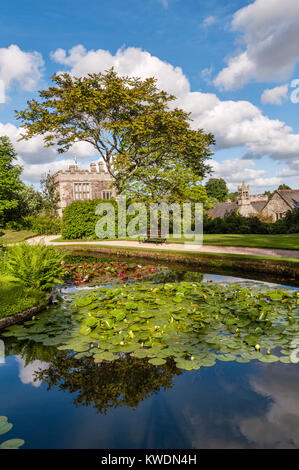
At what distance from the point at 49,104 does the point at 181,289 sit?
1452cm

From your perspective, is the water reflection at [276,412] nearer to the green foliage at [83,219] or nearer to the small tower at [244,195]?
the green foliage at [83,219]

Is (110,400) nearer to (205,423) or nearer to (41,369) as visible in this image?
(205,423)

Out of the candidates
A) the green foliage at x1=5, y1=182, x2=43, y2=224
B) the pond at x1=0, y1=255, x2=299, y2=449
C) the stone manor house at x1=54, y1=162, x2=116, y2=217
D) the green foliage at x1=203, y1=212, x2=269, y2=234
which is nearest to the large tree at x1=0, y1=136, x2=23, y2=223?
the green foliage at x1=5, y1=182, x2=43, y2=224

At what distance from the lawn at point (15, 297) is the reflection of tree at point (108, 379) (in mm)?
1832

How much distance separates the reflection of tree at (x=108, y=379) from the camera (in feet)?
9.89

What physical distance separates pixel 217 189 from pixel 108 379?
6464cm

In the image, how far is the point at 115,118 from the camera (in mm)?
17672

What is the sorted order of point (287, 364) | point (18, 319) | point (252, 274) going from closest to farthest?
1. point (287, 364)
2. point (18, 319)
3. point (252, 274)

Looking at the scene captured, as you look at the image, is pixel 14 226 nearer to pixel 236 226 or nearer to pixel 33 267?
pixel 236 226

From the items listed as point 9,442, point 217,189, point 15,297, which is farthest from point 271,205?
point 9,442

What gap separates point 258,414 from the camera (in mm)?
2752

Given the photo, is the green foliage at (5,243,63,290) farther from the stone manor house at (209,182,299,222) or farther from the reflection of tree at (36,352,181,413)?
the stone manor house at (209,182,299,222)

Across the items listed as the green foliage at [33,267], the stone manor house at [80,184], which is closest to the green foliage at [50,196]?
the stone manor house at [80,184]

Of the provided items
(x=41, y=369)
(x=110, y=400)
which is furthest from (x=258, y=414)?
(x=41, y=369)
